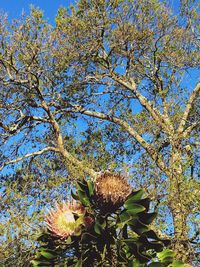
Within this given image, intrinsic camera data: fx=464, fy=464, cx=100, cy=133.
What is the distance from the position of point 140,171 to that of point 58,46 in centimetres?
572

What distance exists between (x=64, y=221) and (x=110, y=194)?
0.93ft

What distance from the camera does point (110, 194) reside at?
2.48 m

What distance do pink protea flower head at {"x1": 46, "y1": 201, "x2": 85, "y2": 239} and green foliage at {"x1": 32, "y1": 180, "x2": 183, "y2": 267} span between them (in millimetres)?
34

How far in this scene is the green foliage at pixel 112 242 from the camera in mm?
2371

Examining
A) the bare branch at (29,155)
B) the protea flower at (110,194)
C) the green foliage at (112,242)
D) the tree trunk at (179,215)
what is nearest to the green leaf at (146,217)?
the green foliage at (112,242)

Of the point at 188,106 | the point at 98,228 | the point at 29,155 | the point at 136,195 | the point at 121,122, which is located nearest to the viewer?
the point at 98,228

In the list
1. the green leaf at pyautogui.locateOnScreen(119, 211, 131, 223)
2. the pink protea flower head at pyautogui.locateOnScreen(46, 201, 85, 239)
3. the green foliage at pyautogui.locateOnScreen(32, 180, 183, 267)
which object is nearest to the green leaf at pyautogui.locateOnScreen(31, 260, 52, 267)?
the green foliage at pyautogui.locateOnScreen(32, 180, 183, 267)

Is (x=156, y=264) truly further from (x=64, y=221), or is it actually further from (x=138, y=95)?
(x=138, y=95)

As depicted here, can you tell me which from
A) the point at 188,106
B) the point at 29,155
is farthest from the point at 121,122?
the point at 29,155

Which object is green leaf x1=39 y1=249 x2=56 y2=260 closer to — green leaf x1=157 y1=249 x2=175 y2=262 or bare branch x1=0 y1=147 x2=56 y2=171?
green leaf x1=157 y1=249 x2=175 y2=262

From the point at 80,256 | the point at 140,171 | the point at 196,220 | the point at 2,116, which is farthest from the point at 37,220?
the point at 80,256

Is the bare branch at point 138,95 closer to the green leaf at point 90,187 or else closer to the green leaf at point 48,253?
the green leaf at point 90,187

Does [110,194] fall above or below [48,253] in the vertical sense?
above

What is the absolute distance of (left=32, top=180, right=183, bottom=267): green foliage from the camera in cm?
237
